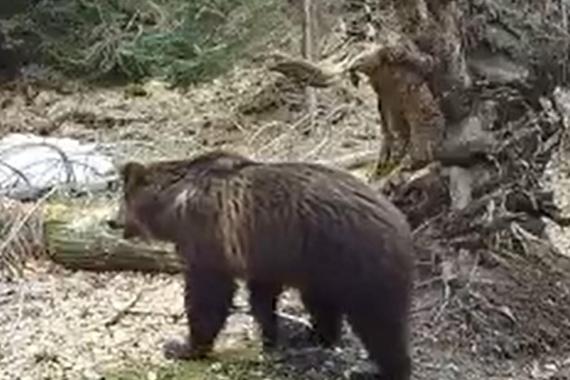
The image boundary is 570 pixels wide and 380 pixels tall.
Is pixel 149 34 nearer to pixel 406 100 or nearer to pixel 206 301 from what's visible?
pixel 406 100

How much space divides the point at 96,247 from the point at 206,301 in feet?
4.20

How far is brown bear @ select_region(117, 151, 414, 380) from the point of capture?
396 centimetres

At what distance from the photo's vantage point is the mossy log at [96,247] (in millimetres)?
5281

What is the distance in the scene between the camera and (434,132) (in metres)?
5.01

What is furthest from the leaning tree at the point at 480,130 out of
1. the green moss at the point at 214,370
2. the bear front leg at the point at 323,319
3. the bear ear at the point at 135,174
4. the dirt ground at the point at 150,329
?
the green moss at the point at 214,370

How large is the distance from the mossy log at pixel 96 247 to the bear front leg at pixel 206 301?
94 cm

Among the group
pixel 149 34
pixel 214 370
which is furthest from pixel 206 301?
pixel 149 34

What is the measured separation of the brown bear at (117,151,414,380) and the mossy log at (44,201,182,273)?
0.86m

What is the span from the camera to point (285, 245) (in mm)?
4035

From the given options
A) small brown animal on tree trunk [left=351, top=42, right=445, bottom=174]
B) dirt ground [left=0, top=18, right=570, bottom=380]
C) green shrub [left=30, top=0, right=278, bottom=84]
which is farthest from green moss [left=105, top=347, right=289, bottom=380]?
green shrub [left=30, top=0, right=278, bottom=84]

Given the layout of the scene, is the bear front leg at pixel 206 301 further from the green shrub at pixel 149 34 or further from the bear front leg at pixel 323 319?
the green shrub at pixel 149 34

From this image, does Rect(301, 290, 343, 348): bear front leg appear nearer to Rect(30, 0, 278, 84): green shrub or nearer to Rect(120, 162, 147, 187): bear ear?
Rect(120, 162, 147, 187): bear ear

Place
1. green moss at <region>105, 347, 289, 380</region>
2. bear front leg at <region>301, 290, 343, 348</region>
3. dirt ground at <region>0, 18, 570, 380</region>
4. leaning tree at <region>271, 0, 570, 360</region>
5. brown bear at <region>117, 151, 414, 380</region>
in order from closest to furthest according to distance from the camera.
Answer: brown bear at <region>117, 151, 414, 380</region> < bear front leg at <region>301, 290, 343, 348</region> < green moss at <region>105, 347, 289, 380</region> < dirt ground at <region>0, 18, 570, 380</region> < leaning tree at <region>271, 0, 570, 360</region>

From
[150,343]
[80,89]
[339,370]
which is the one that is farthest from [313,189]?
[80,89]
